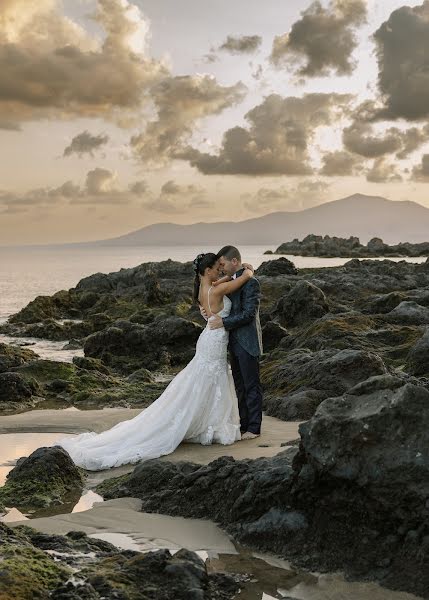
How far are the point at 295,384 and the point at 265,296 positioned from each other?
1780 cm

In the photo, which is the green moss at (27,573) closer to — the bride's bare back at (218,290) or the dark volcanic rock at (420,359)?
the bride's bare back at (218,290)

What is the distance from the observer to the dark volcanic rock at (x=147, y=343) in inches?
848

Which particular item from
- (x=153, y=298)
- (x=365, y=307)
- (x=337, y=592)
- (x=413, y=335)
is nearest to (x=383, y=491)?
(x=337, y=592)

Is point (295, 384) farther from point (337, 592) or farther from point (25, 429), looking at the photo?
point (337, 592)

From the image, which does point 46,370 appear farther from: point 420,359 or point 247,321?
point 420,359

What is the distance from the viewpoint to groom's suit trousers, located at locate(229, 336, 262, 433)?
11.3 meters

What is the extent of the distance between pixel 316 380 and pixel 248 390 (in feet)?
7.89

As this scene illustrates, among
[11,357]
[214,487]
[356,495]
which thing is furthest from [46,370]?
[356,495]

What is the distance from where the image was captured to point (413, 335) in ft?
63.5

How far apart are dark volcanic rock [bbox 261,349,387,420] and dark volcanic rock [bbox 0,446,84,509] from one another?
4.36m

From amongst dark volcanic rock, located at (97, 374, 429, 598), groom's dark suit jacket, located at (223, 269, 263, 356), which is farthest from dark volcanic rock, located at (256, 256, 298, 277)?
dark volcanic rock, located at (97, 374, 429, 598)

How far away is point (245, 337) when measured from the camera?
37.3 feet

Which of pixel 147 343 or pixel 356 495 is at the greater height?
pixel 356 495

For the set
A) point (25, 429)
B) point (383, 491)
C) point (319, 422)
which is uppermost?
point (319, 422)
